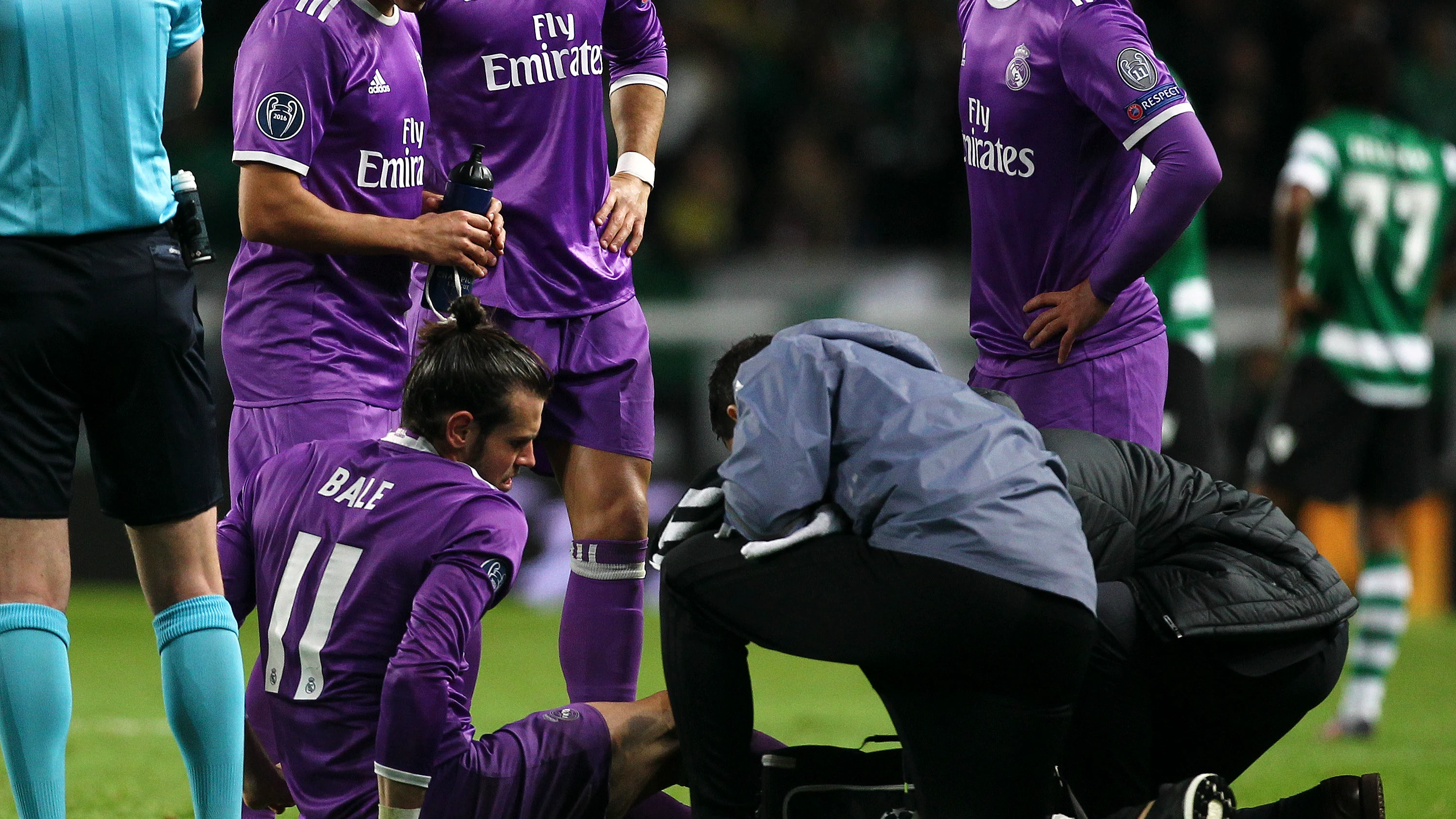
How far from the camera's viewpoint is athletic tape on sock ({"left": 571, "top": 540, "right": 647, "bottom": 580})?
3.94 meters

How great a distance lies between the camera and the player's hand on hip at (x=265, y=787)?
3.39m

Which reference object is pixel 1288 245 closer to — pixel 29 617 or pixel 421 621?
pixel 421 621

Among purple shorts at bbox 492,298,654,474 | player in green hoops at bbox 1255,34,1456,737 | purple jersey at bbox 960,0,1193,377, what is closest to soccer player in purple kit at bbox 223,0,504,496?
purple shorts at bbox 492,298,654,474

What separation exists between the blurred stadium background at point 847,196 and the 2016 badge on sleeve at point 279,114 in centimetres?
499

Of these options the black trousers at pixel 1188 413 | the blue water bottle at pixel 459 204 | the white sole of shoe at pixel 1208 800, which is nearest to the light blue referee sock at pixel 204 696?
the blue water bottle at pixel 459 204

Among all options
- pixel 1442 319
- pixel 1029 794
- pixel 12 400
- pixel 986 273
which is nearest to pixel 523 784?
pixel 1029 794

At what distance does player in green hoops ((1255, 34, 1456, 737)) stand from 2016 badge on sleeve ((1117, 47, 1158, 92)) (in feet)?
10.5

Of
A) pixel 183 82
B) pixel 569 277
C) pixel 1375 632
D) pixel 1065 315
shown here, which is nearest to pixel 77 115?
pixel 183 82

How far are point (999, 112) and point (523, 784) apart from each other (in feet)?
6.01

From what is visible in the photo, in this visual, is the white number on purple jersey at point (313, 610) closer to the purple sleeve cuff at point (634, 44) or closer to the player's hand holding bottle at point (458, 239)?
the player's hand holding bottle at point (458, 239)

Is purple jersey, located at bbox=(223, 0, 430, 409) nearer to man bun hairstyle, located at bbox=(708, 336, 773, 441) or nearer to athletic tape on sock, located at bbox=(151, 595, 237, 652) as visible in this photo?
athletic tape on sock, located at bbox=(151, 595, 237, 652)

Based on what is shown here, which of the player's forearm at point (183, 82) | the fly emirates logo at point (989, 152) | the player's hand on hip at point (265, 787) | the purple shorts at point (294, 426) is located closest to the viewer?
the player's forearm at point (183, 82)

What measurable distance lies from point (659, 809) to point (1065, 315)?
1394mm

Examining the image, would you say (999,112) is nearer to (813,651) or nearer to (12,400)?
(813,651)
